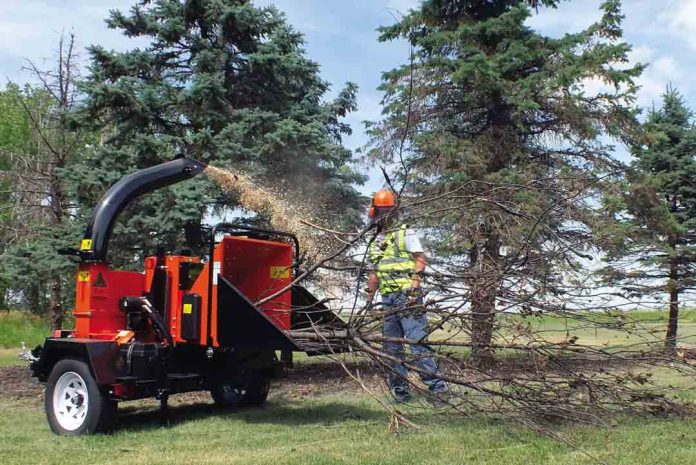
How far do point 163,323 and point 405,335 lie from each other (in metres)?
2.52

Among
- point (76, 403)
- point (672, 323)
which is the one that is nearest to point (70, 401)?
point (76, 403)

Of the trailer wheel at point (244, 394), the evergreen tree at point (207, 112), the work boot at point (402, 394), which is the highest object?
the evergreen tree at point (207, 112)

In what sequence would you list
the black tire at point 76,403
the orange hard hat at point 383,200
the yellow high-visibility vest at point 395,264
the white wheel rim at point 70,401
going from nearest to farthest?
1. the black tire at point 76,403
2. the white wheel rim at point 70,401
3. the yellow high-visibility vest at point 395,264
4. the orange hard hat at point 383,200

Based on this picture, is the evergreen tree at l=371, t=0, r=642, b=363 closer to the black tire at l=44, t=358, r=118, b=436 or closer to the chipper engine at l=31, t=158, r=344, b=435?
the chipper engine at l=31, t=158, r=344, b=435

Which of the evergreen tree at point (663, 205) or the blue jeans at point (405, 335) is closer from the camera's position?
the blue jeans at point (405, 335)

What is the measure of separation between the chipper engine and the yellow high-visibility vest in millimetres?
633

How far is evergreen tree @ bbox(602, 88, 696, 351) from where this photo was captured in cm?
1109

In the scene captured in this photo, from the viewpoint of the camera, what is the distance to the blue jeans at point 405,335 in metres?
6.23

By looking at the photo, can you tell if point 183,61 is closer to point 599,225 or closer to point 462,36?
point 462,36

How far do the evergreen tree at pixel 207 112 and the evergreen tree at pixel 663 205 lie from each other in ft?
14.2

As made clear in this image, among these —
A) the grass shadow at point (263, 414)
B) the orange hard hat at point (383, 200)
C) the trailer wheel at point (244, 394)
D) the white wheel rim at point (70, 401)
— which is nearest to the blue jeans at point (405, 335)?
the grass shadow at point (263, 414)

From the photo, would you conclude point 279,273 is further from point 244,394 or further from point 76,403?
point 76,403

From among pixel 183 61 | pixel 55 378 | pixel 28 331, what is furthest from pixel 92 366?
pixel 28 331

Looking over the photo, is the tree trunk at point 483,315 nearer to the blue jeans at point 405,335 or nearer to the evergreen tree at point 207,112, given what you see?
the blue jeans at point 405,335
